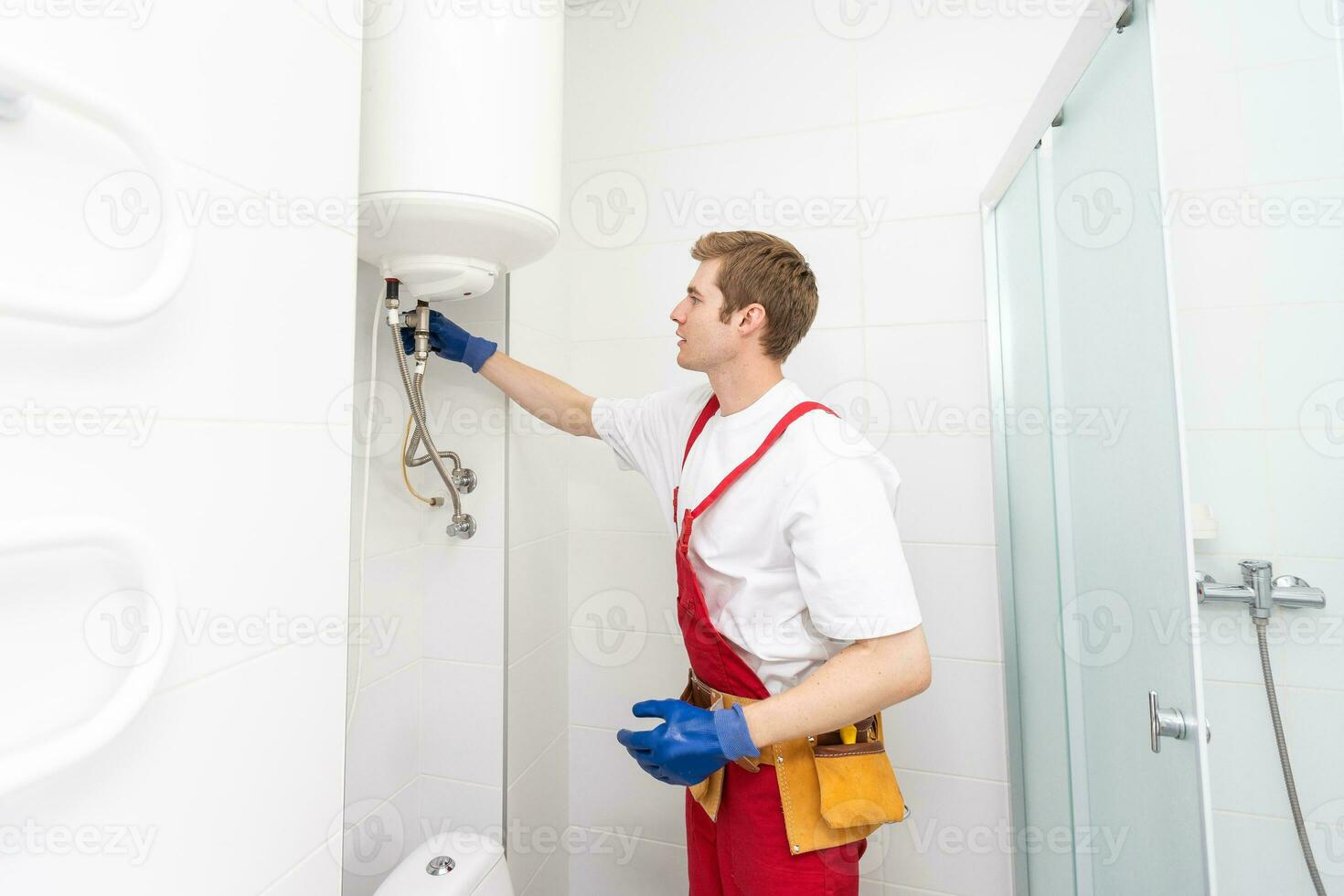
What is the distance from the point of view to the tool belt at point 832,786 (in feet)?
2.91

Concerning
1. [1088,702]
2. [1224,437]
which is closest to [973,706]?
[1088,702]

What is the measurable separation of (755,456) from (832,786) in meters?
0.48

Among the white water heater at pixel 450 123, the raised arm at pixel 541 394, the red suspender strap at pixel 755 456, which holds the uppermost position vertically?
the white water heater at pixel 450 123

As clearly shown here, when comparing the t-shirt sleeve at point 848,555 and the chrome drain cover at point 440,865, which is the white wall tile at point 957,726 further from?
the chrome drain cover at point 440,865

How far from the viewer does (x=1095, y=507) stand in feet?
2.87

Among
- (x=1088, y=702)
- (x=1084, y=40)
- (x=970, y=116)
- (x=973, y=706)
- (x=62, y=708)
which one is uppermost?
(x=970, y=116)

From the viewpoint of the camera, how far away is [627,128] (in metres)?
1.49

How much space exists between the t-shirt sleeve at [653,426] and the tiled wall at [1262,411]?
2.45ft

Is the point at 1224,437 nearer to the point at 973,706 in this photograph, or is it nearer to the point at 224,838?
the point at 973,706

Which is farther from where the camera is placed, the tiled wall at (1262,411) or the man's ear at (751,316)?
the man's ear at (751,316)

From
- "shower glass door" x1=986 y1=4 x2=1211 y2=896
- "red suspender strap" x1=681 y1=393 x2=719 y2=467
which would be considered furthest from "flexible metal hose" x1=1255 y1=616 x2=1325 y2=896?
"red suspender strap" x1=681 y1=393 x2=719 y2=467

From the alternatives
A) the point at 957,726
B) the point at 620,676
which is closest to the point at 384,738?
the point at 620,676

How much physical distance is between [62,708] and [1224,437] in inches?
57.4

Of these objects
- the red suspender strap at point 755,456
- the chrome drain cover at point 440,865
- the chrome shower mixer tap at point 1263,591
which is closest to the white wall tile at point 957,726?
the chrome shower mixer tap at point 1263,591
